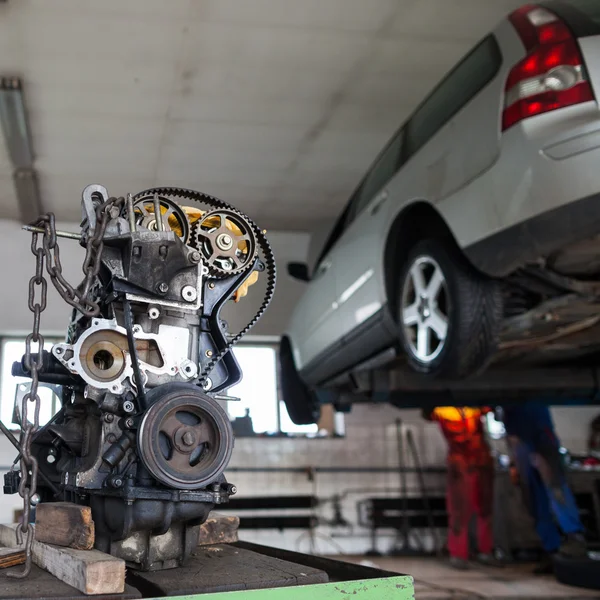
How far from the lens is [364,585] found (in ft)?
3.75

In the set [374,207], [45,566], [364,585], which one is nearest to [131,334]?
[45,566]

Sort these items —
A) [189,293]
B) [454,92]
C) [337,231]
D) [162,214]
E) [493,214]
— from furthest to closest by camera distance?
[337,231] < [454,92] < [493,214] < [162,214] < [189,293]

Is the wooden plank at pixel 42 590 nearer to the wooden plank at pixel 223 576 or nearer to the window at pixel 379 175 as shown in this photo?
the wooden plank at pixel 223 576

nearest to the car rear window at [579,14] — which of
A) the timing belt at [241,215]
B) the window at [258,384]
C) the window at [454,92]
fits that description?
the window at [454,92]

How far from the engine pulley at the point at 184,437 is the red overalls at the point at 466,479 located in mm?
5553

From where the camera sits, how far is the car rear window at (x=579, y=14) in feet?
7.20

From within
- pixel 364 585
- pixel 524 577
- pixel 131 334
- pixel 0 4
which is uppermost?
pixel 0 4

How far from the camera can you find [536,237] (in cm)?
223

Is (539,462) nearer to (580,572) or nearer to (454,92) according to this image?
(580,572)

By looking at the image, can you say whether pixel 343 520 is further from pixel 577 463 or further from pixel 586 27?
pixel 586 27

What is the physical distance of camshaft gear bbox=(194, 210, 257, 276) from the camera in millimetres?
1560

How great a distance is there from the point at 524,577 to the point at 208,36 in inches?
194

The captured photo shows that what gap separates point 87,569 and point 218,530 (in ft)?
2.04

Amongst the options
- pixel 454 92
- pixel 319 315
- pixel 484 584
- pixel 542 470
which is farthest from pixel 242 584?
pixel 542 470
